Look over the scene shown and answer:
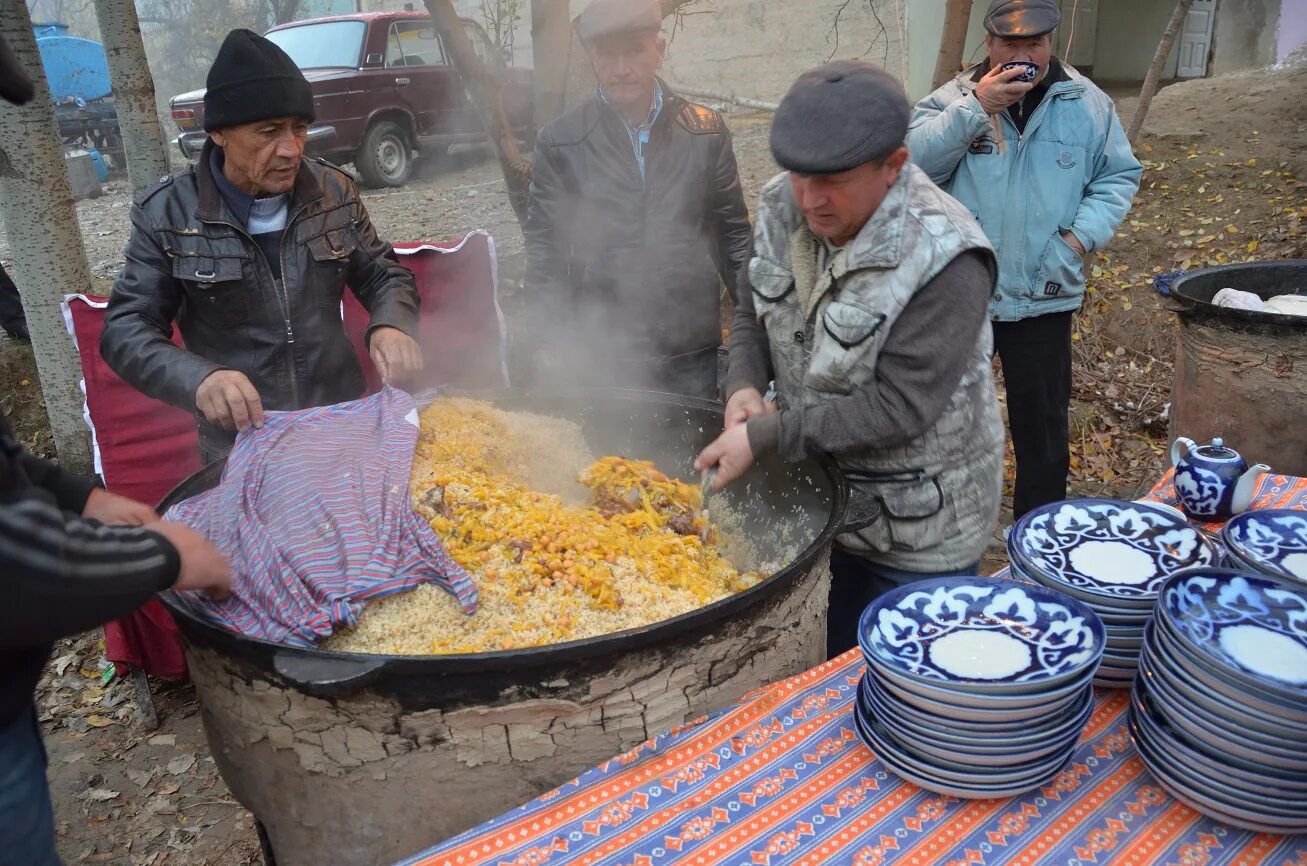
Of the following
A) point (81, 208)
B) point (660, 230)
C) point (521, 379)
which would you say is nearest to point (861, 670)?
point (660, 230)

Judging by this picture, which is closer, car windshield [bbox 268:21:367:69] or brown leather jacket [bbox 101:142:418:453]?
brown leather jacket [bbox 101:142:418:453]

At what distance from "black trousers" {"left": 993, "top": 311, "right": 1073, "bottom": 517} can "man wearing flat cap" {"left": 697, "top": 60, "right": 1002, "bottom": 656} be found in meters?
1.75

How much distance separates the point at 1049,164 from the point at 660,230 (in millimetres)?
1678

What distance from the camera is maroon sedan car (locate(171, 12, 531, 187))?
12.0m

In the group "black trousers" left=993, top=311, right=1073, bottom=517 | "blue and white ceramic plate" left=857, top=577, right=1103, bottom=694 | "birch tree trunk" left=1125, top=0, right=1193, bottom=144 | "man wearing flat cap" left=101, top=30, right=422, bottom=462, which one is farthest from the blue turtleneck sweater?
"birch tree trunk" left=1125, top=0, right=1193, bottom=144

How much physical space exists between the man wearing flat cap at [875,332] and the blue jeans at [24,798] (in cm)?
153

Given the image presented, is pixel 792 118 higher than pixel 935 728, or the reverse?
pixel 792 118

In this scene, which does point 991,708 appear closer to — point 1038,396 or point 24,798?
point 24,798

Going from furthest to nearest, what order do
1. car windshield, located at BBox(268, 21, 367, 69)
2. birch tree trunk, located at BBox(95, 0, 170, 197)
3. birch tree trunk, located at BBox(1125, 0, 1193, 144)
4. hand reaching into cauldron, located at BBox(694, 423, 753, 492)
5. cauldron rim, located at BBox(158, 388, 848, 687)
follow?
car windshield, located at BBox(268, 21, 367, 69), birch tree trunk, located at BBox(1125, 0, 1193, 144), birch tree trunk, located at BBox(95, 0, 170, 197), hand reaching into cauldron, located at BBox(694, 423, 753, 492), cauldron rim, located at BBox(158, 388, 848, 687)

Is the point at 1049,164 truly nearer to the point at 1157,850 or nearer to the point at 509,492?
the point at 509,492

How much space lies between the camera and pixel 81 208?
43.8 ft

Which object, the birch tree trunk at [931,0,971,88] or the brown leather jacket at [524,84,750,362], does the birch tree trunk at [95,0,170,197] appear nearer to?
the brown leather jacket at [524,84,750,362]

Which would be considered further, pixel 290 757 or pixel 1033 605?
pixel 290 757

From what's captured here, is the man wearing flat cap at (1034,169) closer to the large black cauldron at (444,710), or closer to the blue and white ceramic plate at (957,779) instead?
the large black cauldron at (444,710)
